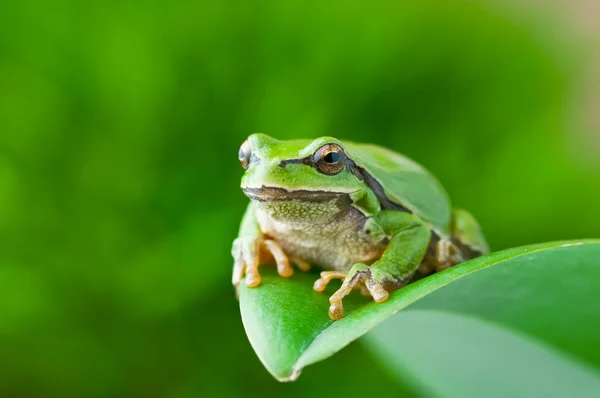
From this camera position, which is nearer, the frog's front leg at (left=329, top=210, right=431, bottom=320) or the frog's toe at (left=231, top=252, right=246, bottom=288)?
the frog's front leg at (left=329, top=210, right=431, bottom=320)

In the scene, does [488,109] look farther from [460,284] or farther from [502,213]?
[460,284]

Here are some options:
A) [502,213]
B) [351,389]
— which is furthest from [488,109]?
[351,389]

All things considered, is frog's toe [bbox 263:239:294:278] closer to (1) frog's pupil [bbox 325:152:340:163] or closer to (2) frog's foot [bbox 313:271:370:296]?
(2) frog's foot [bbox 313:271:370:296]

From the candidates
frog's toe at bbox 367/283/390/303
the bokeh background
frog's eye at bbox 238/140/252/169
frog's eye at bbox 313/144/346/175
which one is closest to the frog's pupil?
frog's eye at bbox 313/144/346/175

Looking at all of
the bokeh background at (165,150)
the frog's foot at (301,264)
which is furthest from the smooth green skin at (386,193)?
the bokeh background at (165,150)

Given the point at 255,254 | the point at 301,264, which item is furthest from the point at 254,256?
the point at 301,264

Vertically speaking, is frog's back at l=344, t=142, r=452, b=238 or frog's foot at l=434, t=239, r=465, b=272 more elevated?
frog's back at l=344, t=142, r=452, b=238

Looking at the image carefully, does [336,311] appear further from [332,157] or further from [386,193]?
[386,193]
